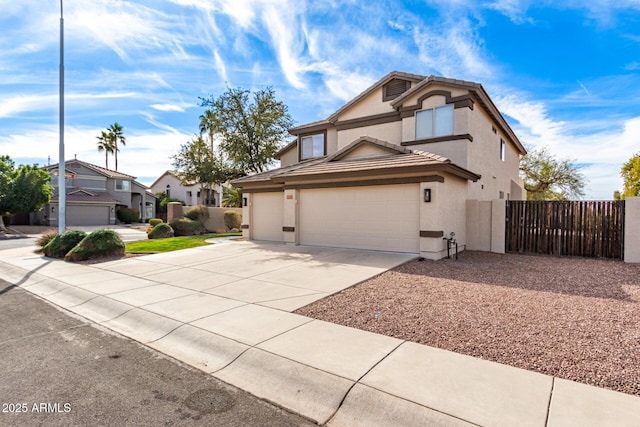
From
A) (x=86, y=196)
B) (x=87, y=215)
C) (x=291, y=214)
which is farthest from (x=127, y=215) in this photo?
(x=291, y=214)

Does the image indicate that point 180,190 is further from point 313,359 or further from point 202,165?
point 313,359

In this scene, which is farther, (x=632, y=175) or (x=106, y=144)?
(x=106, y=144)

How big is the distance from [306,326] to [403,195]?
314 inches

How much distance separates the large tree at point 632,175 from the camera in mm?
26344

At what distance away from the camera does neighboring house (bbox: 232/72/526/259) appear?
11844 millimetres

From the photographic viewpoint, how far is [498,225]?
13.4 meters

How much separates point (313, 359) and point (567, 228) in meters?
12.3

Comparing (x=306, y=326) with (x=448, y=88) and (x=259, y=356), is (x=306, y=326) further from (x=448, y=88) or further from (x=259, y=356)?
(x=448, y=88)

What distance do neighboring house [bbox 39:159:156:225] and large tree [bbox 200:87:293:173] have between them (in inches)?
801

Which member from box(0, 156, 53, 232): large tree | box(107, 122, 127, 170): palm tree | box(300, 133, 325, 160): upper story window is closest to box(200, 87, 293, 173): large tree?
box(300, 133, 325, 160): upper story window

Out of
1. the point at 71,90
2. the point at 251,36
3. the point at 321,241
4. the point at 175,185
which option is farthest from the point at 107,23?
the point at 175,185

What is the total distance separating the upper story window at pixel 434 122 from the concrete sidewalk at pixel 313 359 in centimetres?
905

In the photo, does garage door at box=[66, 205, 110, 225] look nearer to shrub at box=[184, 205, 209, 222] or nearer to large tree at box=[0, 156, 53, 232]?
large tree at box=[0, 156, 53, 232]

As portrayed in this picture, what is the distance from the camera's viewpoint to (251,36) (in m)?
14.8
